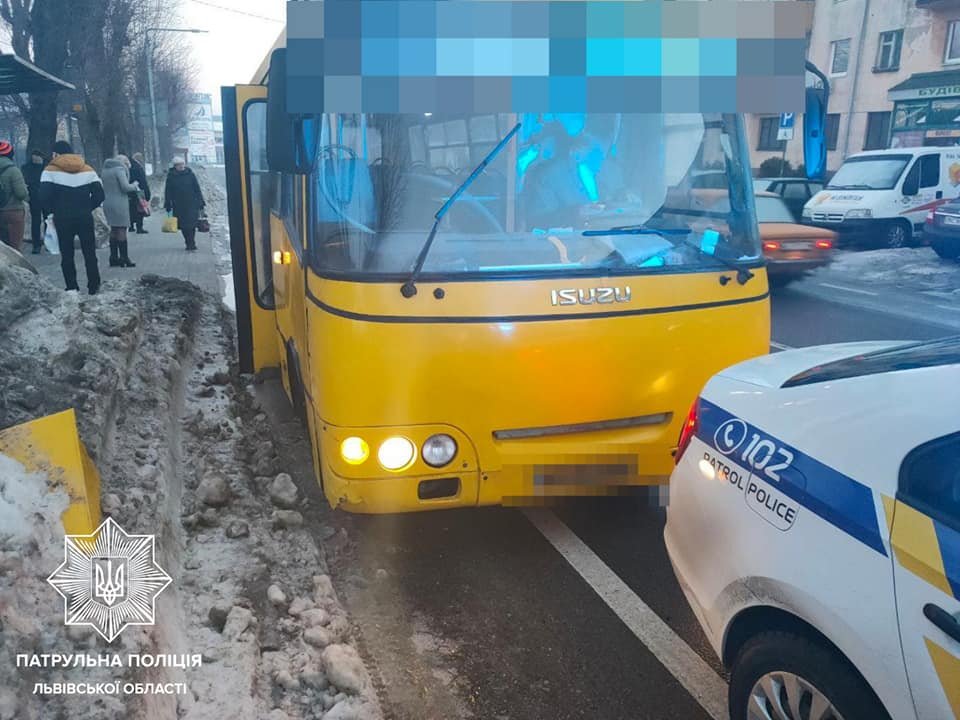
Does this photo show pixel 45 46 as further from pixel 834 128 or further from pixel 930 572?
pixel 834 128

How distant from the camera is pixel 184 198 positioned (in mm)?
14578

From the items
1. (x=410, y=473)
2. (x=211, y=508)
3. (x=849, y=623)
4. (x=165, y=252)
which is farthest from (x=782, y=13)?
(x=165, y=252)

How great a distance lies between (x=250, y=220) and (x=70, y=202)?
15.3 ft

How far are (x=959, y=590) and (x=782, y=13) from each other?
319 cm

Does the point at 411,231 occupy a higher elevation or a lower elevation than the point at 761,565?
higher

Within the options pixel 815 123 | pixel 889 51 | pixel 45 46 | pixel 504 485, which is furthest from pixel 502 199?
pixel 889 51

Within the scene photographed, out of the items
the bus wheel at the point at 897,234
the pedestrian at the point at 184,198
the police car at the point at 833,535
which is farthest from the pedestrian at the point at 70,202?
the bus wheel at the point at 897,234

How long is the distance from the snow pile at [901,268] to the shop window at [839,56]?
763 inches

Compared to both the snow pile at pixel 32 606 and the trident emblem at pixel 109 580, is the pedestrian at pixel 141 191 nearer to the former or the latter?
the trident emblem at pixel 109 580

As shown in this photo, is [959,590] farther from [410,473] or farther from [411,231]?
[411,231]

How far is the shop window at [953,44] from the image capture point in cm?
2859

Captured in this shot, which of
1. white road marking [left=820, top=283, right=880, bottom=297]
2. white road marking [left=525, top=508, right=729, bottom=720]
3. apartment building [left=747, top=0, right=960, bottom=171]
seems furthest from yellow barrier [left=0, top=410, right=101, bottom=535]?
apartment building [left=747, top=0, right=960, bottom=171]

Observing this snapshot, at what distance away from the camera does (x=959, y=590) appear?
1.80 m

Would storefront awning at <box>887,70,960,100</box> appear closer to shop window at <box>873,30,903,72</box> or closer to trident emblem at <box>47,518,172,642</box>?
shop window at <box>873,30,903,72</box>
